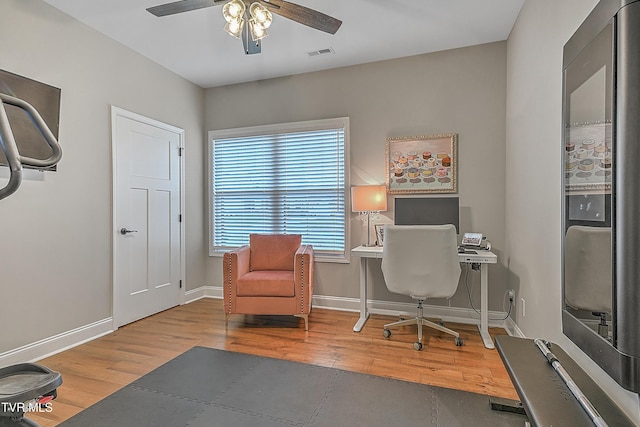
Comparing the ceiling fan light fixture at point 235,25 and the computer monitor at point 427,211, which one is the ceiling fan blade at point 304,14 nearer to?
the ceiling fan light fixture at point 235,25

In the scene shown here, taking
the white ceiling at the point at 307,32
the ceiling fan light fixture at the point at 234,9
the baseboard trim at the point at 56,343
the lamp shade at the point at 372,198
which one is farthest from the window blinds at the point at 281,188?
the ceiling fan light fixture at the point at 234,9

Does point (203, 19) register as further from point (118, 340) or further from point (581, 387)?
point (581, 387)

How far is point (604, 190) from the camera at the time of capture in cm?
116

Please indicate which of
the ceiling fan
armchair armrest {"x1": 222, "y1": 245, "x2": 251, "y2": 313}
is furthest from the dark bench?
armchair armrest {"x1": 222, "y1": 245, "x2": 251, "y2": 313}

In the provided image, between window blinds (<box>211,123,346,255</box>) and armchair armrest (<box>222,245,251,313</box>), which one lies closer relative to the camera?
armchair armrest (<box>222,245,251,313</box>)

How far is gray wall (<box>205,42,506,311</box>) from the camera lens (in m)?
3.15

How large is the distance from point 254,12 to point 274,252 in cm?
229

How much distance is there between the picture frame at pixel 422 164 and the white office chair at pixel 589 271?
72.3 inches

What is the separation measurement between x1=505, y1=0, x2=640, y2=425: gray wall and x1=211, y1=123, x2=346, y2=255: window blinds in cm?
169

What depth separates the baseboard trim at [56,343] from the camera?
228 cm

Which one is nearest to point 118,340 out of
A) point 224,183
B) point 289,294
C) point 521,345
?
point 289,294

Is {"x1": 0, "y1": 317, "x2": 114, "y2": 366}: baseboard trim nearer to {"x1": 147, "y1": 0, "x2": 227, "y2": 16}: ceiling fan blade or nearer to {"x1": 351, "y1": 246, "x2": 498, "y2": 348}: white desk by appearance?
{"x1": 351, "y1": 246, "x2": 498, "y2": 348}: white desk

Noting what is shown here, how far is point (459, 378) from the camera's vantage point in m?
2.12

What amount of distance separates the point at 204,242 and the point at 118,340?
1673 millimetres
